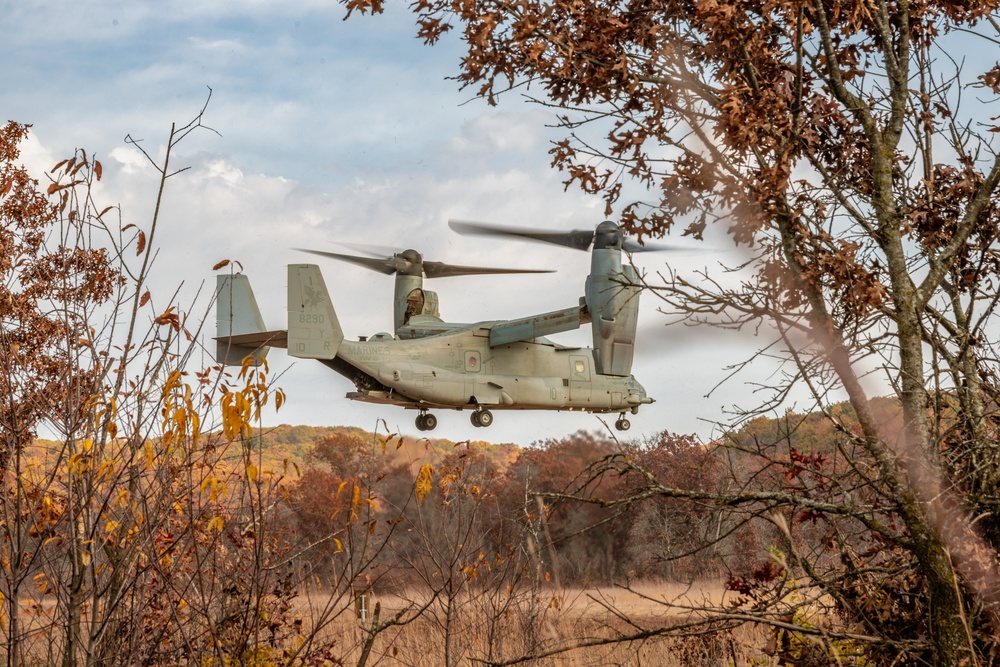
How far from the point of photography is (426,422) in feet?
88.8

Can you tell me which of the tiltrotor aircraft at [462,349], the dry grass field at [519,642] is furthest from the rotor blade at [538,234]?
the dry grass field at [519,642]

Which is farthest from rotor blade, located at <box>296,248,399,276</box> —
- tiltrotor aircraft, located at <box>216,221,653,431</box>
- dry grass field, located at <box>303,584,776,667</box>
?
dry grass field, located at <box>303,584,776,667</box>

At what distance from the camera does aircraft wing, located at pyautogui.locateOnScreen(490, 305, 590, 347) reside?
27.0 m

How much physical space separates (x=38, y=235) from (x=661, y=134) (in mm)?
10423

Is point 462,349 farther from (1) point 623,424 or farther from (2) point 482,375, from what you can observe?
(1) point 623,424

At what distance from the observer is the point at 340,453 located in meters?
25.9

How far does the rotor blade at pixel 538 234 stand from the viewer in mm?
21498

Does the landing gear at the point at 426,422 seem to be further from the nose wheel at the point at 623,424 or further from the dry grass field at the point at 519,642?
the dry grass field at the point at 519,642

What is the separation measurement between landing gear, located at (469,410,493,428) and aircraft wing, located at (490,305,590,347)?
189cm

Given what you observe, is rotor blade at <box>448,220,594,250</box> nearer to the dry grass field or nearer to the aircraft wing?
the aircraft wing

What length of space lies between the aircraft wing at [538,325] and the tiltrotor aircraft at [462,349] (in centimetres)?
3

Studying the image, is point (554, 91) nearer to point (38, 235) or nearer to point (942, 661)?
point (942, 661)

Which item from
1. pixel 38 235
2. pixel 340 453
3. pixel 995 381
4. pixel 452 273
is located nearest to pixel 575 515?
pixel 340 453

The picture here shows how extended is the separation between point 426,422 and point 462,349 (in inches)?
88.0
